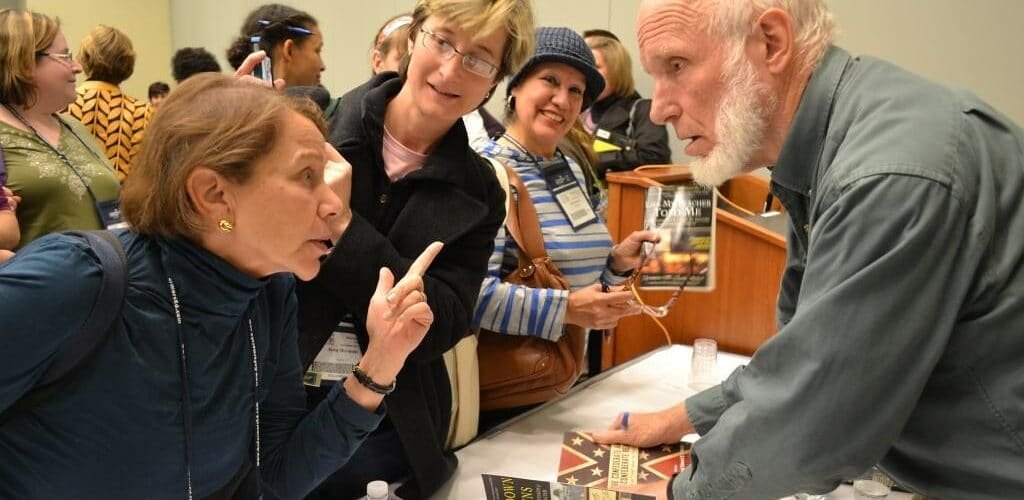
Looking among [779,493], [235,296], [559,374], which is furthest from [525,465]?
[235,296]

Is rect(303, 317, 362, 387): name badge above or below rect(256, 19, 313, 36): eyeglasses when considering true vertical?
below

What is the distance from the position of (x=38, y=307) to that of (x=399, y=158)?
2.89 ft

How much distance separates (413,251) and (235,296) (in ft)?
1.77

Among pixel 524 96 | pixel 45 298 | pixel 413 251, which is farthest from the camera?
pixel 524 96

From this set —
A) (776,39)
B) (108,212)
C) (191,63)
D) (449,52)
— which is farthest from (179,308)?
(191,63)

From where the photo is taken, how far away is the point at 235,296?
1104 mm

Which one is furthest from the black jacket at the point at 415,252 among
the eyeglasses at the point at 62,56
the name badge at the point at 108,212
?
the eyeglasses at the point at 62,56

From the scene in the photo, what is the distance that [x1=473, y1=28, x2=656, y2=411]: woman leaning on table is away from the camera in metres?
2.06

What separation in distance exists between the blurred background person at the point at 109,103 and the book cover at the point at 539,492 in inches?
129

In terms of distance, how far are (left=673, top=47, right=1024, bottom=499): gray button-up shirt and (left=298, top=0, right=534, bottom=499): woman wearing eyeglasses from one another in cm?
66

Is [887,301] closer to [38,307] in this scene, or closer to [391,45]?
[38,307]

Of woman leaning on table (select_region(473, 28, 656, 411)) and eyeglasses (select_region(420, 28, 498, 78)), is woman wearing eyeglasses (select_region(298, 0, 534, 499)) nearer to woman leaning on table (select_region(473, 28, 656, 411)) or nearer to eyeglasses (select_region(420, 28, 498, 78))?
eyeglasses (select_region(420, 28, 498, 78))

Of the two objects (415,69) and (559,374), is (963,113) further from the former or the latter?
(559,374)

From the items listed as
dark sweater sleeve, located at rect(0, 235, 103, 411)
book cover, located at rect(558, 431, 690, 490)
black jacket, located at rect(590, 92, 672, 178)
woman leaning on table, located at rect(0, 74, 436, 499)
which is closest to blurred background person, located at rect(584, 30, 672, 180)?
black jacket, located at rect(590, 92, 672, 178)
